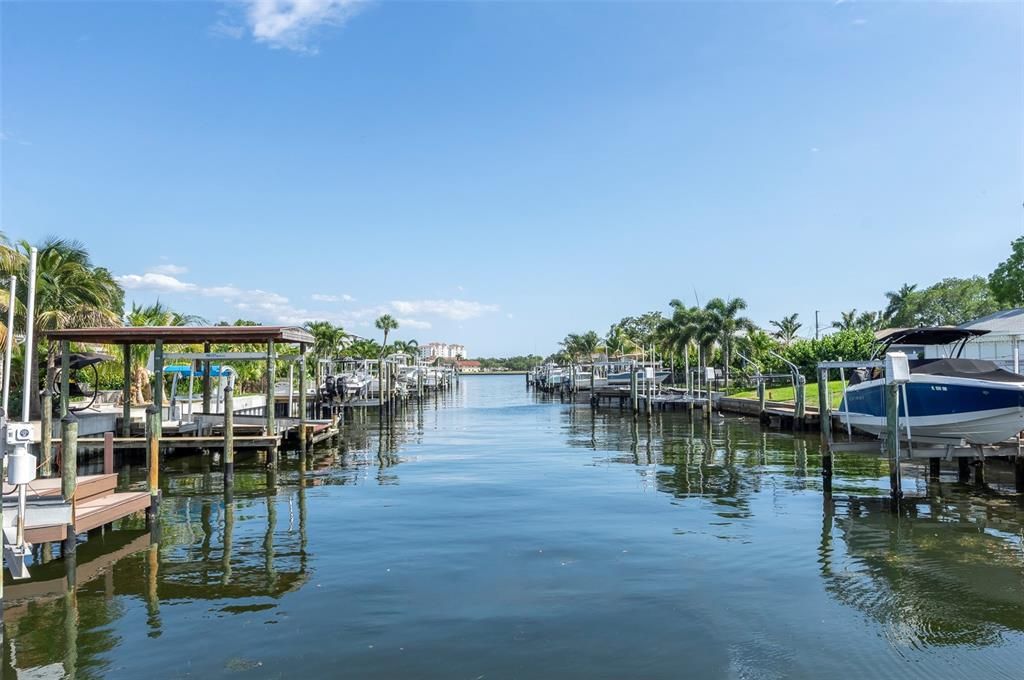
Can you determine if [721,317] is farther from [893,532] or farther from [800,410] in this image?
[893,532]

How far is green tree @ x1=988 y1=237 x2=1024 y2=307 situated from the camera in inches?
2051

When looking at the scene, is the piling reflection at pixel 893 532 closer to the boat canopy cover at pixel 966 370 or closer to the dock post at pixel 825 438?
the dock post at pixel 825 438

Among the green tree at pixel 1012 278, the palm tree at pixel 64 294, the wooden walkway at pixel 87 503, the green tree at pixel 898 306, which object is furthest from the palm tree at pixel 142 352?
the green tree at pixel 898 306

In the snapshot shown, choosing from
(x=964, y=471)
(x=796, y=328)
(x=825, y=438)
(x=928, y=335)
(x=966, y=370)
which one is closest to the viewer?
(x=825, y=438)

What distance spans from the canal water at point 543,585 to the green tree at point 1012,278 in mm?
40664

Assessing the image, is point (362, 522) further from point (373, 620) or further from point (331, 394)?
point (331, 394)

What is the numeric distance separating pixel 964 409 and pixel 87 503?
1969 centimetres

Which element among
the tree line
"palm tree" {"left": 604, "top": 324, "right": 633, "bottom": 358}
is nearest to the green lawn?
the tree line

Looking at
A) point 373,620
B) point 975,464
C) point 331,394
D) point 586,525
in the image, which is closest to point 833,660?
point 373,620

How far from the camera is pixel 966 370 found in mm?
19656

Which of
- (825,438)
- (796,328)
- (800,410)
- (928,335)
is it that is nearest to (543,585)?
(825,438)

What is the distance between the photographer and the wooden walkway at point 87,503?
1143 cm

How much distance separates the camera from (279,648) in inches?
341

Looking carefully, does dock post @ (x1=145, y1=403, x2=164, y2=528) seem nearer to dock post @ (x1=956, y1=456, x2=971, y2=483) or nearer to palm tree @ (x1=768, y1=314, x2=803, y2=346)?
dock post @ (x1=956, y1=456, x2=971, y2=483)
